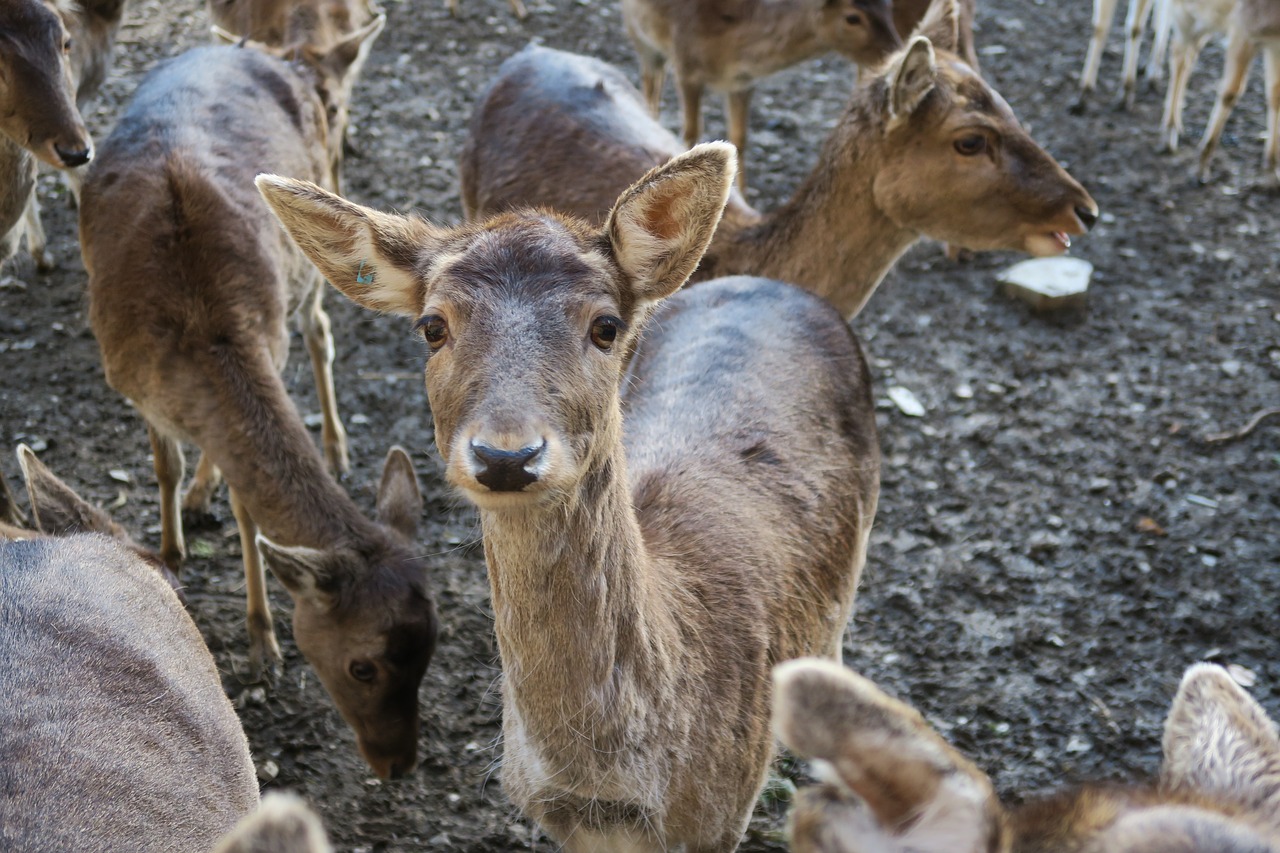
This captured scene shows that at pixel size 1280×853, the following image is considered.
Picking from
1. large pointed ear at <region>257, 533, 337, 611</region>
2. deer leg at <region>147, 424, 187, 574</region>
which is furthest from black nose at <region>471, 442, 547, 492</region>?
deer leg at <region>147, 424, 187, 574</region>

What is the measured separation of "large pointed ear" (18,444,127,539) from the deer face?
2.03 meters

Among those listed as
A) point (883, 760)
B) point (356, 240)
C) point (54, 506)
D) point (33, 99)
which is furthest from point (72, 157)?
point (883, 760)

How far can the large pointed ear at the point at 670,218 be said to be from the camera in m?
2.63

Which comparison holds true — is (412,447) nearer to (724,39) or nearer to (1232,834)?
(724,39)

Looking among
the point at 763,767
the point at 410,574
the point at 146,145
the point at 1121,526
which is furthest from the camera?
the point at 1121,526

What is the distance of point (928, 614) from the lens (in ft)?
15.6

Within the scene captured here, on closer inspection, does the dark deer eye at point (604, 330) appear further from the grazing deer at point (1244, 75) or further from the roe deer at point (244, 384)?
the grazing deer at point (1244, 75)

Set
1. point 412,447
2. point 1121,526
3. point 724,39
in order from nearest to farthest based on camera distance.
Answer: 1. point 1121,526
2. point 412,447
3. point 724,39

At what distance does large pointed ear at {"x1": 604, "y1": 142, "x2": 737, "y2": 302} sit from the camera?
263 centimetres

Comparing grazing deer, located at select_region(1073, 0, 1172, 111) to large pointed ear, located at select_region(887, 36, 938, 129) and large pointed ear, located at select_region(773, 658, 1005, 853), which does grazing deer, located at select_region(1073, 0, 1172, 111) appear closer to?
large pointed ear, located at select_region(887, 36, 938, 129)

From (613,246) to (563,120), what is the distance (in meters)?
3.15

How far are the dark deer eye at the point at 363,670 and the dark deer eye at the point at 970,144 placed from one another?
122 inches

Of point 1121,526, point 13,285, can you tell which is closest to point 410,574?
point 1121,526

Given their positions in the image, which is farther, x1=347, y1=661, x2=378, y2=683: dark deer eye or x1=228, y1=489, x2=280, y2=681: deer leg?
x1=228, y1=489, x2=280, y2=681: deer leg
